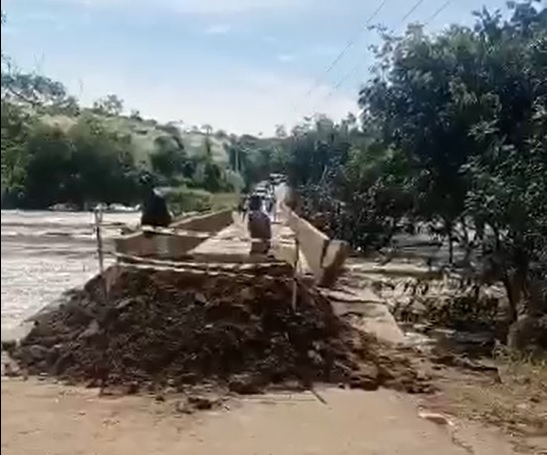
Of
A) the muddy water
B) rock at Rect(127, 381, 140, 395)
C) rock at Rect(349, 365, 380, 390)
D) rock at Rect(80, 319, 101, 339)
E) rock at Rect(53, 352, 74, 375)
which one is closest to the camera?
the muddy water

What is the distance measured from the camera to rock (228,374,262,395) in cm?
371

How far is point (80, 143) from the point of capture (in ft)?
3.89

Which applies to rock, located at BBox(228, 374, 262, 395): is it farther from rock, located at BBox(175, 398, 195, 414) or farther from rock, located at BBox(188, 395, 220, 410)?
rock, located at BBox(175, 398, 195, 414)

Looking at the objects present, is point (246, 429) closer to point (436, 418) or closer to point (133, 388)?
point (133, 388)

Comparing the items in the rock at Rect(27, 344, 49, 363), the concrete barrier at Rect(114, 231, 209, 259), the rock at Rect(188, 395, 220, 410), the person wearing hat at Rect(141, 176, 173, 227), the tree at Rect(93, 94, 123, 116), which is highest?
the tree at Rect(93, 94, 123, 116)

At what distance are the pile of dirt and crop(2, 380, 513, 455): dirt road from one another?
0.41ft

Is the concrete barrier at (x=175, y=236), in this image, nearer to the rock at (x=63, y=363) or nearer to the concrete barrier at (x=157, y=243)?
the concrete barrier at (x=157, y=243)

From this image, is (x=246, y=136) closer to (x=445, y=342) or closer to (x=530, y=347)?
(x=530, y=347)

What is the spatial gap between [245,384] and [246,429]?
708 millimetres

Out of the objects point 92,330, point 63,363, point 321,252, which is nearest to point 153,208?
point 92,330

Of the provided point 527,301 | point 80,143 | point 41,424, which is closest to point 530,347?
point 527,301

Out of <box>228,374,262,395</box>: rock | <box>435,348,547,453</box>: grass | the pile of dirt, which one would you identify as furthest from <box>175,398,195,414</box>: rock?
<box>435,348,547,453</box>: grass

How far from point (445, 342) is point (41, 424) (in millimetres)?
3948

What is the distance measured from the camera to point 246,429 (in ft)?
10.0
